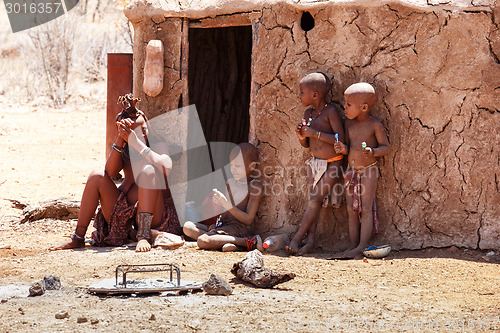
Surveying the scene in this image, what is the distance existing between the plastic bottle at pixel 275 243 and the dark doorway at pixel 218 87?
2.04 metres

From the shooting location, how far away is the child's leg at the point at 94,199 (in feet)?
18.8

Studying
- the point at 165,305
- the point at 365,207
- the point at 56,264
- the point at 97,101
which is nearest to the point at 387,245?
the point at 365,207

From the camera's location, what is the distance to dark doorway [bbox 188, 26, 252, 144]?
25.3ft

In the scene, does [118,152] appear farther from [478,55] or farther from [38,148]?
[38,148]

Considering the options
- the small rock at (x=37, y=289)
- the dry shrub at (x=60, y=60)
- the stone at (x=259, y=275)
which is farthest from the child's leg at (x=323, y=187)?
the dry shrub at (x=60, y=60)

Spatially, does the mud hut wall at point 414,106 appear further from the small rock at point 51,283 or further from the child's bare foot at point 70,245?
the small rock at point 51,283

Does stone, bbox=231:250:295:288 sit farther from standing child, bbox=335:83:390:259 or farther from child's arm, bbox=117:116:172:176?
child's arm, bbox=117:116:172:176

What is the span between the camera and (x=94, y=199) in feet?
19.0

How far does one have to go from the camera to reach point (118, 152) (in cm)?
572

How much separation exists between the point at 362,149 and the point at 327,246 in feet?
2.99

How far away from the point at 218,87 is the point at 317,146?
2626mm

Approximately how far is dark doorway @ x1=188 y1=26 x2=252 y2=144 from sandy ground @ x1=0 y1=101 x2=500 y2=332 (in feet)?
7.14

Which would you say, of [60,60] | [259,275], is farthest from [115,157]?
[60,60]

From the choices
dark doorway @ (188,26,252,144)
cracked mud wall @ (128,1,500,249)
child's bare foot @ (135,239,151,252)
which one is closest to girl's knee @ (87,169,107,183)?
child's bare foot @ (135,239,151,252)
